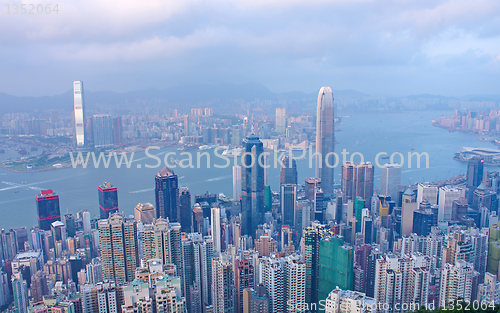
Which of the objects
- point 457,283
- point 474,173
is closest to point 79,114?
point 457,283

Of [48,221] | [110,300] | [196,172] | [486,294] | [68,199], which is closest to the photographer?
[110,300]

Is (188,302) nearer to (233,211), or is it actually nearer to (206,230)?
(206,230)

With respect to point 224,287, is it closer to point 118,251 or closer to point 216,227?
point 118,251

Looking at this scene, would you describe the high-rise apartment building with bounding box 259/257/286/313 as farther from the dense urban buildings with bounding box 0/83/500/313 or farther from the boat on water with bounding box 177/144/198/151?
the boat on water with bounding box 177/144/198/151

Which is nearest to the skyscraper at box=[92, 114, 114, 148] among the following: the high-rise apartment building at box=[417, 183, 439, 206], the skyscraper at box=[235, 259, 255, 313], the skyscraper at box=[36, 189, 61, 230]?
the skyscraper at box=[36, 189, 61, 230]

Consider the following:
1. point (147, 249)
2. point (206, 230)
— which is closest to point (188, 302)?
point (147, 249)

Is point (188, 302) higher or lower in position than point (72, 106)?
lower

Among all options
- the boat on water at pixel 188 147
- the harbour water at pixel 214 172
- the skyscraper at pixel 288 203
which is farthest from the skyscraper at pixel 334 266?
the boat on water at pixel 188 147
